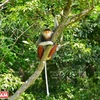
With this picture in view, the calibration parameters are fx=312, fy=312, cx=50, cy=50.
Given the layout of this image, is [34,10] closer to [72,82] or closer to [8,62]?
[8,62]

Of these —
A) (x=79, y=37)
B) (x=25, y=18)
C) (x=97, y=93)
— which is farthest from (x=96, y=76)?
(x=25, y=18)

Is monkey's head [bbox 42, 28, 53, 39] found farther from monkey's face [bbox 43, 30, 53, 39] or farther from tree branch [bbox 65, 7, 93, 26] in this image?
tree branch [bbox 65, 7, 93, 26]

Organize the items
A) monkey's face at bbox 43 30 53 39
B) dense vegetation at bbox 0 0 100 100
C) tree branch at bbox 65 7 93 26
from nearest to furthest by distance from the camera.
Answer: tree branch at bbox 65 7 93 26 < monkey's face at bbox 43 30 53 39 < dense vegetation at bbox 0 0 100 100

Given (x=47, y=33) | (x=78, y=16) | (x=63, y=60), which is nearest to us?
(x=78, y=16)

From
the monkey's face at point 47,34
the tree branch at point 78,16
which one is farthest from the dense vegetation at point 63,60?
the tree branch at point 78,16

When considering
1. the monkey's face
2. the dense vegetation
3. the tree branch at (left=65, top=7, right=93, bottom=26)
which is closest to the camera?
the tree branch at (left=65, top=7, right=93, bottom=26)

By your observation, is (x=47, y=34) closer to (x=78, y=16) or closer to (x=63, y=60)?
(x=78, y=16)

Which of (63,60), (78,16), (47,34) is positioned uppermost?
(78,16)

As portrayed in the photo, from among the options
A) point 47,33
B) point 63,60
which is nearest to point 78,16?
point 47,33

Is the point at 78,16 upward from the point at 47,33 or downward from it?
upward

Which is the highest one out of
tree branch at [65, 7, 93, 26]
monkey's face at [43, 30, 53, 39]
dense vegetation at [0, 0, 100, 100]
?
tree branch at [65, 7, 93, 26]

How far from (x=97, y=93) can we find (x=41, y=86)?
1.65m

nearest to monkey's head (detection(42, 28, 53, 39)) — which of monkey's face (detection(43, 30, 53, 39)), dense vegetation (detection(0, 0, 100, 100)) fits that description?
monkey's face (detection(43, 30, 53, 39))

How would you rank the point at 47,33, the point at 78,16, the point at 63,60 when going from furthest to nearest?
1. the point at 63,60
2. the point at 47,33
3. the point at 78,16
